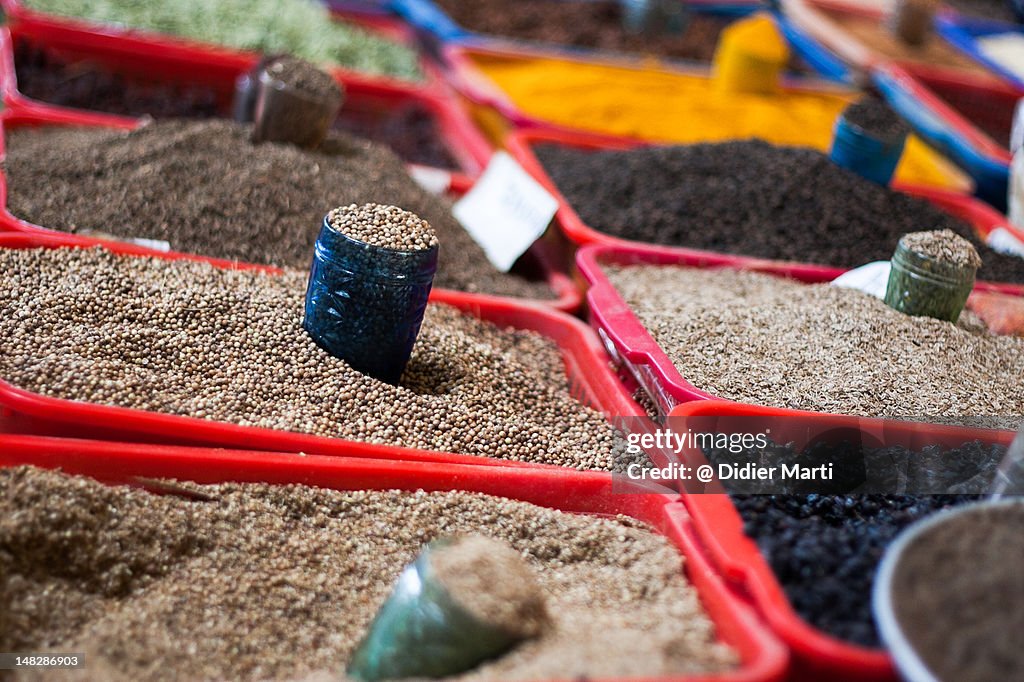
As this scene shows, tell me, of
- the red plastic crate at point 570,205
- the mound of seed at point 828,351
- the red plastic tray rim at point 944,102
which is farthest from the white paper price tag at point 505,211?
the red plastic tray rim at point 944,102

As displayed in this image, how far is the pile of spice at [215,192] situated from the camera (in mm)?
2018

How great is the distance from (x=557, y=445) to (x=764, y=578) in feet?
1.73

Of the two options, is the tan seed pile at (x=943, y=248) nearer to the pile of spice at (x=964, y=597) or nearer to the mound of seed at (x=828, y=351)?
the mound of seed at (x=828, y=351)

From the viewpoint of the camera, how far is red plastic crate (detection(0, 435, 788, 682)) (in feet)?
4.42

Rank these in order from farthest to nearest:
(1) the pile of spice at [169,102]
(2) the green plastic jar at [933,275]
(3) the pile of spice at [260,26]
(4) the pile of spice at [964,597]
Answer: (3) the pile of spice at [260,26] < (1) the pile of spice at [169,102] < (2) the green plastic jar at [933,275] < (4) the pile of spice at [964,597]

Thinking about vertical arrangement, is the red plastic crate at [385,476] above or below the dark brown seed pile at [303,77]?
below

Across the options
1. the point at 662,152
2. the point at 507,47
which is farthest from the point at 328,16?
the point at 662,152

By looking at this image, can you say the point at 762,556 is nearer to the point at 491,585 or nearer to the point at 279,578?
the point at 491,585

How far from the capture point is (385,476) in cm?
148

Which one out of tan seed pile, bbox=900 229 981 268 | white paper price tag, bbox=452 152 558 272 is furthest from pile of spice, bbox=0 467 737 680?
white paper price tag, bbox=452 152 558 272

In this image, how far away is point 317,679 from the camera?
1166mm

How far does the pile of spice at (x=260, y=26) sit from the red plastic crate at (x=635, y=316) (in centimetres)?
161

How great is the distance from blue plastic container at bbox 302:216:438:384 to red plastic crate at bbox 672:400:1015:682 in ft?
1.51

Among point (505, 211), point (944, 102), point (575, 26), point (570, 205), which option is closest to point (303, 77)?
point (505, 211)
